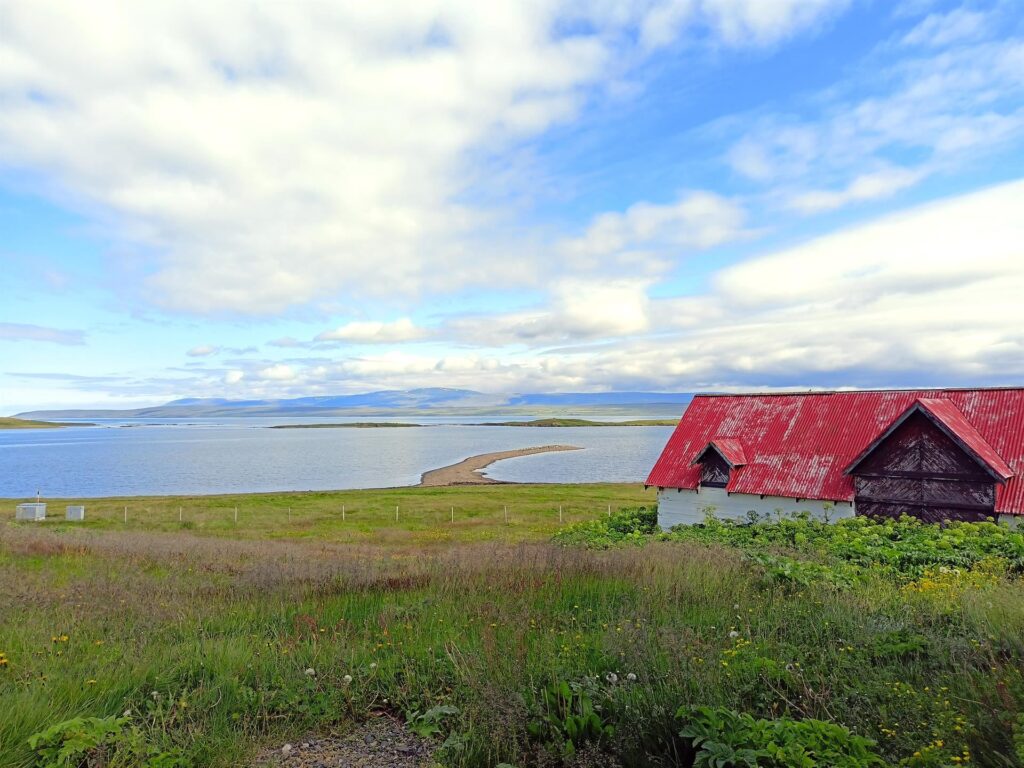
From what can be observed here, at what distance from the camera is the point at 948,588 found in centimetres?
855

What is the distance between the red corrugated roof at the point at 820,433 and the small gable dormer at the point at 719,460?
240 millimetres

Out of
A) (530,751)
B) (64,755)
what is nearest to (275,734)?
(64,755)

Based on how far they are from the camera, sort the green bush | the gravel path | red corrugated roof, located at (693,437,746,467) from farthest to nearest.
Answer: red corrugated roof, located at (693,437,746,467) < the green bush < the gravel path

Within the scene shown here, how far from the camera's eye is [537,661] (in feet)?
17.8

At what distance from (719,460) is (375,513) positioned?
32.4 meters

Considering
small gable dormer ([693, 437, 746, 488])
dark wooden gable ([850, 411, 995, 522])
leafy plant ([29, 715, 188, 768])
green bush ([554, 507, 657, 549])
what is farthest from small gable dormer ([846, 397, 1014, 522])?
leafy plant ([29, 715, 188, 768])

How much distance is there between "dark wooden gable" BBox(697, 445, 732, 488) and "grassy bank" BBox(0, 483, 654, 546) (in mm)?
9163

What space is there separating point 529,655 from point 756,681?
1925 millimetres

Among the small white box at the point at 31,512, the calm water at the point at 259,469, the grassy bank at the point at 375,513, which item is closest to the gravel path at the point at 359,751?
the grassy bank at the point at 375,513

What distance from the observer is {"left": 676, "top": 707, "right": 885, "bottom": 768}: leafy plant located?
11.4 ft

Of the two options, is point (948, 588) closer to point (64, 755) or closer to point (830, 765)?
point (830, 765)

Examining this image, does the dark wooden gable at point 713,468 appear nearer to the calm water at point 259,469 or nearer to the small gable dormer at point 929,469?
the small gable dormer at point 929,469

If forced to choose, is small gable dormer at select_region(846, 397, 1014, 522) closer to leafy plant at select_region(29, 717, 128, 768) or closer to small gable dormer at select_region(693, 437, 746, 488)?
small gable dormer at select_region(693, 437, 746, 488)

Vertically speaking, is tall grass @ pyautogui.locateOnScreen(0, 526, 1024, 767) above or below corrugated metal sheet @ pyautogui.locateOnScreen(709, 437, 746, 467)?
below
